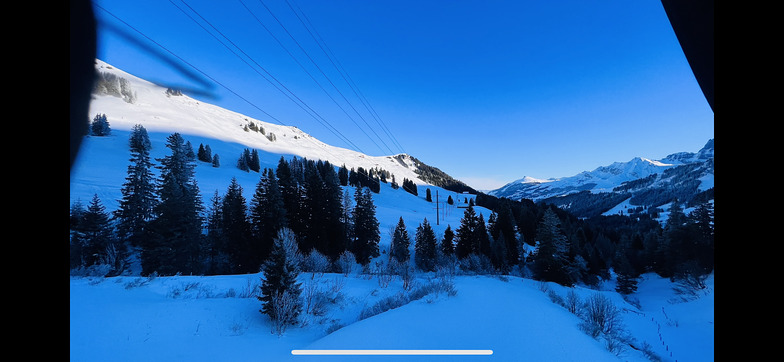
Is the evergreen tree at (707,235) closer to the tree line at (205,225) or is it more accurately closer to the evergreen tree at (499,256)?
the tree line at (205,225)

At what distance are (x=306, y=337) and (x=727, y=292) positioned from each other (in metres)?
7.18

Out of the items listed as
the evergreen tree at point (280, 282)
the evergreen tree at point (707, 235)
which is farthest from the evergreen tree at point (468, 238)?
the evergreen tree at point (280, 282)

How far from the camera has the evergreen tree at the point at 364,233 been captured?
1240 inches

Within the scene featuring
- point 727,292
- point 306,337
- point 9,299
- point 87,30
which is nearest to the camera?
point 9,299

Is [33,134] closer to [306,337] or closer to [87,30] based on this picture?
[87,30]

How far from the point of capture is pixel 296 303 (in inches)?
296

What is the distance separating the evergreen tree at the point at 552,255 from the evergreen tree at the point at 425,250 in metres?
12.1

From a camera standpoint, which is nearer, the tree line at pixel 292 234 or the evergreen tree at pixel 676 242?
the evergreen tree at pixel 676 242

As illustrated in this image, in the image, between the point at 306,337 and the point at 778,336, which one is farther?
the point at 306,337

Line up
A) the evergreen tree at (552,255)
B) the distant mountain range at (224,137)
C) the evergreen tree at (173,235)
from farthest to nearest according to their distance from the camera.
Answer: the evergreen tree at (552,255) < the evergreen tree at (173,235) < the distant mountain range at (224,137)

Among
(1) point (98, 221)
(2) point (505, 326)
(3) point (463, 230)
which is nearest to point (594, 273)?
(3) point (463, 230)

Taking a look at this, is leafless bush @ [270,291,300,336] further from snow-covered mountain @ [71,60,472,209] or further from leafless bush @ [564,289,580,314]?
leafless bush @ [564,289,580,314]

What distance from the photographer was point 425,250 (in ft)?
110

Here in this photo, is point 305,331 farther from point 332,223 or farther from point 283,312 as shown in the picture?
point 332,223
